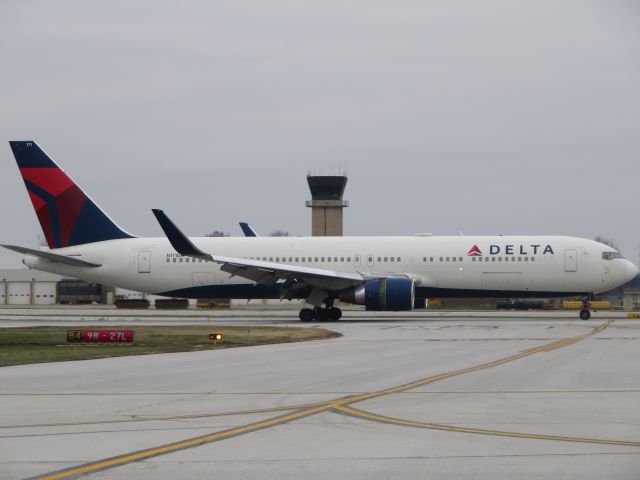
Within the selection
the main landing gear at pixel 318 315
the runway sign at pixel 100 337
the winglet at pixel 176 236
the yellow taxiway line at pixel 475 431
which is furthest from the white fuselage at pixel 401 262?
the yellow taxiway line at pixel 475 431

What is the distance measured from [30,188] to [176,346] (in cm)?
2366

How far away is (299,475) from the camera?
8500mm

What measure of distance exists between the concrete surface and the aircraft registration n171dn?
19097 millimetres

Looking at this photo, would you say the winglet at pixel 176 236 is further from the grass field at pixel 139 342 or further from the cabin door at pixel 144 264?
the cabin door at pixel 144 264

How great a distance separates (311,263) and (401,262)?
4.68m

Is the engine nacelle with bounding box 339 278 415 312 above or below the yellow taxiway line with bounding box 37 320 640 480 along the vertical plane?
above

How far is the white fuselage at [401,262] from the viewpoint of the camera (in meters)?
43.4

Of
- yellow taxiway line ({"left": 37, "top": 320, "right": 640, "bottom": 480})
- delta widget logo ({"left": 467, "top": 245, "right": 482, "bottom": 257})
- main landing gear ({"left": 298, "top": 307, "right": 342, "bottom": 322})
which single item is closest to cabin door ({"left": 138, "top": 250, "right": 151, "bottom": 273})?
main landing gear ({"left": 298, "top": 307, "right": 342, "bottom": 322})

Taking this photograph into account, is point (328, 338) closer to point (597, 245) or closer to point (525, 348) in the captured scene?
point (525, 348)

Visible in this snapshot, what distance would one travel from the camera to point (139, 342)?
28.1m

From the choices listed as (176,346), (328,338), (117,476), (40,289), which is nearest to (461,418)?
(117,476)

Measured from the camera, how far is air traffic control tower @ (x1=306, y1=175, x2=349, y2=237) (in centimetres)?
11931

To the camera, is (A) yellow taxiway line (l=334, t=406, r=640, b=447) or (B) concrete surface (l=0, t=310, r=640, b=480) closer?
(B) concrete surface (l=0, t=310, r=640, b=480)

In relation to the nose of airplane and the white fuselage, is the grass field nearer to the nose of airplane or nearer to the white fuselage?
the white fuselage
